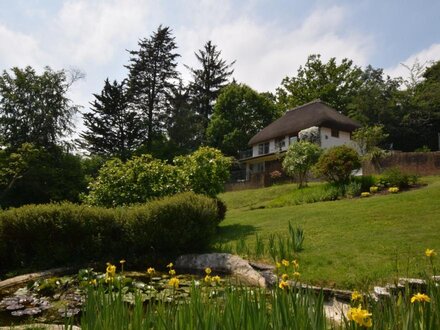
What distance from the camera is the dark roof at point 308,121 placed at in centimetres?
3431

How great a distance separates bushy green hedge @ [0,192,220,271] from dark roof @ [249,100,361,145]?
26.1 meters

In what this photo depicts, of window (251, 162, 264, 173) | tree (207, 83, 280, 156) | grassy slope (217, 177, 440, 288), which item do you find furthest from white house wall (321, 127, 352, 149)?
grassy slope (217, 177, 440, 288)

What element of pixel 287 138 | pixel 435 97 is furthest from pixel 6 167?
pixel 435 97

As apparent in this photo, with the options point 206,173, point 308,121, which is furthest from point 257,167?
point 206,173

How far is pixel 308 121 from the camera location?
115 ft

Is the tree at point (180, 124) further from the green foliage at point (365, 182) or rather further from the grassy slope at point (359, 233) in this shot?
the grassy slope at point (359, 233)

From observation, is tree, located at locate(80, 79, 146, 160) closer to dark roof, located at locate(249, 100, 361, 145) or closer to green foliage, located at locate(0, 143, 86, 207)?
green foliage, located at locate(0, 143, 86, 207)

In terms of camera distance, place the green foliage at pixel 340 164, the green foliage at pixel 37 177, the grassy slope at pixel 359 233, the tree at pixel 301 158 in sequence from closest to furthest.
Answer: the grassy slope at pixel 359 233 → the green foliage at pixel 340 164 → the tree at pixel 301 158 → the green foliage at pixel 37 177

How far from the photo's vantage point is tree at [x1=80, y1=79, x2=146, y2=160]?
3794 cm

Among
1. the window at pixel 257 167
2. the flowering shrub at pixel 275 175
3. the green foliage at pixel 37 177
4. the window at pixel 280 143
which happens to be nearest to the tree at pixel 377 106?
the window at pixel 280 143

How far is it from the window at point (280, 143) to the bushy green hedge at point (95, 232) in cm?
2850

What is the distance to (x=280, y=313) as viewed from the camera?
2258mm

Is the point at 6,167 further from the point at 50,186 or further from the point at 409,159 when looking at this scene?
the point at 409,159

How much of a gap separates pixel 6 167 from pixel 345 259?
2778 centimetres
